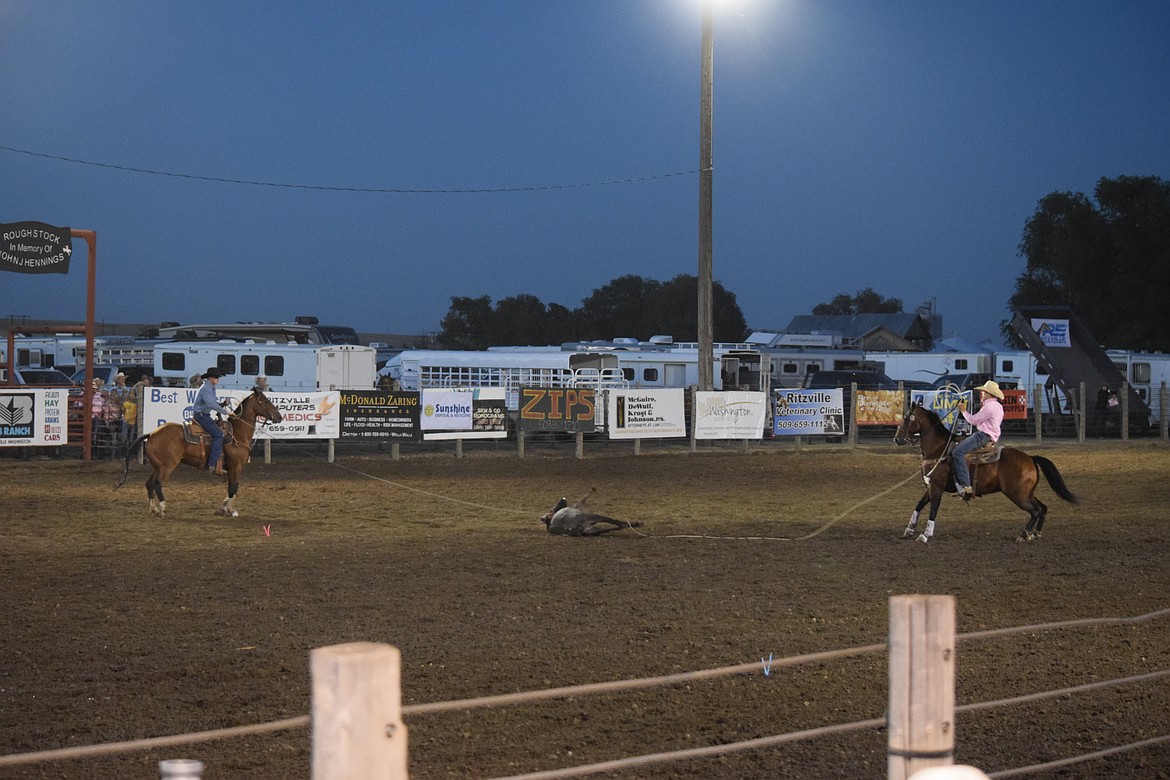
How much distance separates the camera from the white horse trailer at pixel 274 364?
3281cm

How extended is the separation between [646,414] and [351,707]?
24.9 meters

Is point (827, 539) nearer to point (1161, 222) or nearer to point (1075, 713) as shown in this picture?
point (1075, 713)

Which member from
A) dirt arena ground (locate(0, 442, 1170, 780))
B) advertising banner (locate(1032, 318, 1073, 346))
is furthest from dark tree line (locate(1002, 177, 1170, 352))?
dirt arena ground (locate(0, 442, 1170, 780))

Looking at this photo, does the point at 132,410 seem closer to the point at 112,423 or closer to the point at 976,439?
the point at 112,423

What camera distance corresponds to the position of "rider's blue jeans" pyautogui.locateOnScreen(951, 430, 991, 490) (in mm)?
13766

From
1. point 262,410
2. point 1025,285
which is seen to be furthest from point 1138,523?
point 1025,285

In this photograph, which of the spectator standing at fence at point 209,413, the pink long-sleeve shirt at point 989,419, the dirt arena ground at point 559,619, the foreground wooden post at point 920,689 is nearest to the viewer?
the foreground wooden post at point 920,689

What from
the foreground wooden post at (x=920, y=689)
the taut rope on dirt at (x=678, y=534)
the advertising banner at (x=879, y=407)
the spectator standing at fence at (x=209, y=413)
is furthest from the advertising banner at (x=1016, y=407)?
the foreground wooden post at (x=920, y=689)

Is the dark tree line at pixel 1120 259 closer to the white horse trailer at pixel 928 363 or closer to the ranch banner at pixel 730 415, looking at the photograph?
the white horse trailer at pixel 928 363

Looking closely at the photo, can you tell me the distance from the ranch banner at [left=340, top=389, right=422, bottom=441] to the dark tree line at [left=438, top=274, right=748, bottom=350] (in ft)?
209

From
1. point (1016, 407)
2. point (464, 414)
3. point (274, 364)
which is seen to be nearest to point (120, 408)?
point (464, 414)

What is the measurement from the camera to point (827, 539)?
13945 millimetres

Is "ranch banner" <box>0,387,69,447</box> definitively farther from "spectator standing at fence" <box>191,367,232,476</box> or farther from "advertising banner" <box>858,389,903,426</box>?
"advertising banner" <box>858,389,903,426</box>

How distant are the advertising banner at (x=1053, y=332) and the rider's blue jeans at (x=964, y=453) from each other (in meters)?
24.1
